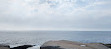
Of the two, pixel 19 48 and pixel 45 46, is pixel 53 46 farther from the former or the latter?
pixel 19 48

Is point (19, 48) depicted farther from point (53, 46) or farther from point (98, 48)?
point (98, 48)

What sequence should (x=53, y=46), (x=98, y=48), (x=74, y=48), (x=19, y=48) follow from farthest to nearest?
(x=19, y=48) < (x=98, y=48) < (x=53, y=46) < (x=74, y=48)

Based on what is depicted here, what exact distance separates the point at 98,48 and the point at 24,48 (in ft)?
50.1

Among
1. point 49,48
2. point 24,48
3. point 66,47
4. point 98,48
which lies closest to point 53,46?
point 49,48

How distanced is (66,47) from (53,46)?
156 cm

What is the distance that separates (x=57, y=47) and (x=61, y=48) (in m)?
0.64

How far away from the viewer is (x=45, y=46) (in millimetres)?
15445

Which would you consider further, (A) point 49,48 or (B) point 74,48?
(A) point 49,48

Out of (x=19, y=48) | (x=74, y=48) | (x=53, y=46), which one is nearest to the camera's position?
(x=74, y=48)

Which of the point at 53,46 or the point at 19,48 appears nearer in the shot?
the point at 53,46

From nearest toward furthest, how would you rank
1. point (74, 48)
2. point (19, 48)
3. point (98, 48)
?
point (74, 48) < point (98, 48) < point (19, 48)

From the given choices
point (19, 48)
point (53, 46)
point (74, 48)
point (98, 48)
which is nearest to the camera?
point (74, 48)

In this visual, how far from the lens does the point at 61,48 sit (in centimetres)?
1397

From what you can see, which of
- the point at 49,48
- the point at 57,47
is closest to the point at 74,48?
the point at 57,47
